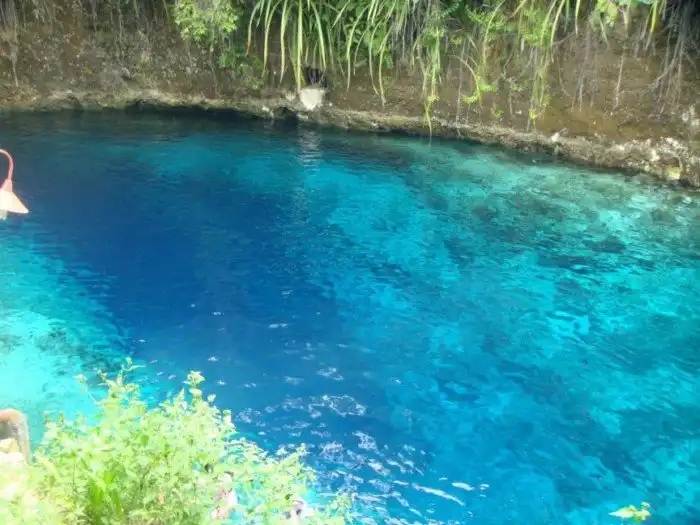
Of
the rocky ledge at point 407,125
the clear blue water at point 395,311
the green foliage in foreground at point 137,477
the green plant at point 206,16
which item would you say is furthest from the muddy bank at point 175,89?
the green foliage in foreground at point 137,477

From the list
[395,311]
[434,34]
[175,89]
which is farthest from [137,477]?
[175,89]

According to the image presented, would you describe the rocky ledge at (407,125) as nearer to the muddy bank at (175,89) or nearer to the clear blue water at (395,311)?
the muddy bank at (175,89)

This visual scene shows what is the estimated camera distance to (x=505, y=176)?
7.74m

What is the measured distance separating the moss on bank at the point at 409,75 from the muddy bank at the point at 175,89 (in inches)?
0.6

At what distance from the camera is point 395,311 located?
517cm

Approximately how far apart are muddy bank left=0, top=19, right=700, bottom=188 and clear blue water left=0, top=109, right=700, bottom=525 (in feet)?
2.18

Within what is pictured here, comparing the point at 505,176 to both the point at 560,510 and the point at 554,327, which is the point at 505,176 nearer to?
the point at 554,327

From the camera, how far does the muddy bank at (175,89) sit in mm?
8820

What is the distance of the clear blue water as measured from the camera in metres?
3.73

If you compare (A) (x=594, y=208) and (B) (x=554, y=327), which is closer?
(B) (x=554, y=327)

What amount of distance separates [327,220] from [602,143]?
11.7ft

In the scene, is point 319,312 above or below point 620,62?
below

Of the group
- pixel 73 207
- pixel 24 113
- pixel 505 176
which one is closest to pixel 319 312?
pixel 73 207

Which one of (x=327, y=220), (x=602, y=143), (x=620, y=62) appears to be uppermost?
(x=620, y=62)
